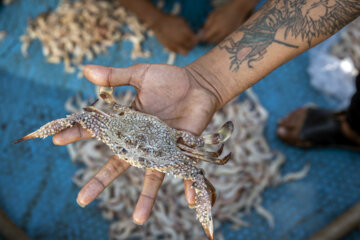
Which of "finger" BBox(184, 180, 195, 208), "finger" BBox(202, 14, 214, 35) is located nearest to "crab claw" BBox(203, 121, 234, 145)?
"finger" BBox(184, 180, 195, 208)

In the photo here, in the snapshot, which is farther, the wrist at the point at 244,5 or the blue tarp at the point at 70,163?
the wrist at the point at 244,5

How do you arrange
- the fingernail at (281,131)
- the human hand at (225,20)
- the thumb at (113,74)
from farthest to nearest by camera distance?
the human hand at (225,20)
the fingernail at (281,131)
the thumb at (113,74)

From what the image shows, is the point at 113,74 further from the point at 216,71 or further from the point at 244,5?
the point at 244,5

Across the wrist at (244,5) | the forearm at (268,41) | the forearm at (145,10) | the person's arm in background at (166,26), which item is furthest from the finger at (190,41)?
the forearm at (268,41)

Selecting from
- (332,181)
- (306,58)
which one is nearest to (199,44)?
(306,58)

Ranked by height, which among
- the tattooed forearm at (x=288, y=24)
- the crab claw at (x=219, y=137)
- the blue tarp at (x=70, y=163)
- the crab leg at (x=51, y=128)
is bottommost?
the blue tarp at (x=70, y=163)

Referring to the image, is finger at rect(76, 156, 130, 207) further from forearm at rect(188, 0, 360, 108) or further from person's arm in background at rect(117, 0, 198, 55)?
person's arm in background at rect(117, 0, 198, 55)

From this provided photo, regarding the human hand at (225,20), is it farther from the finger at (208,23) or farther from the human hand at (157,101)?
the human hand at (157,101)
